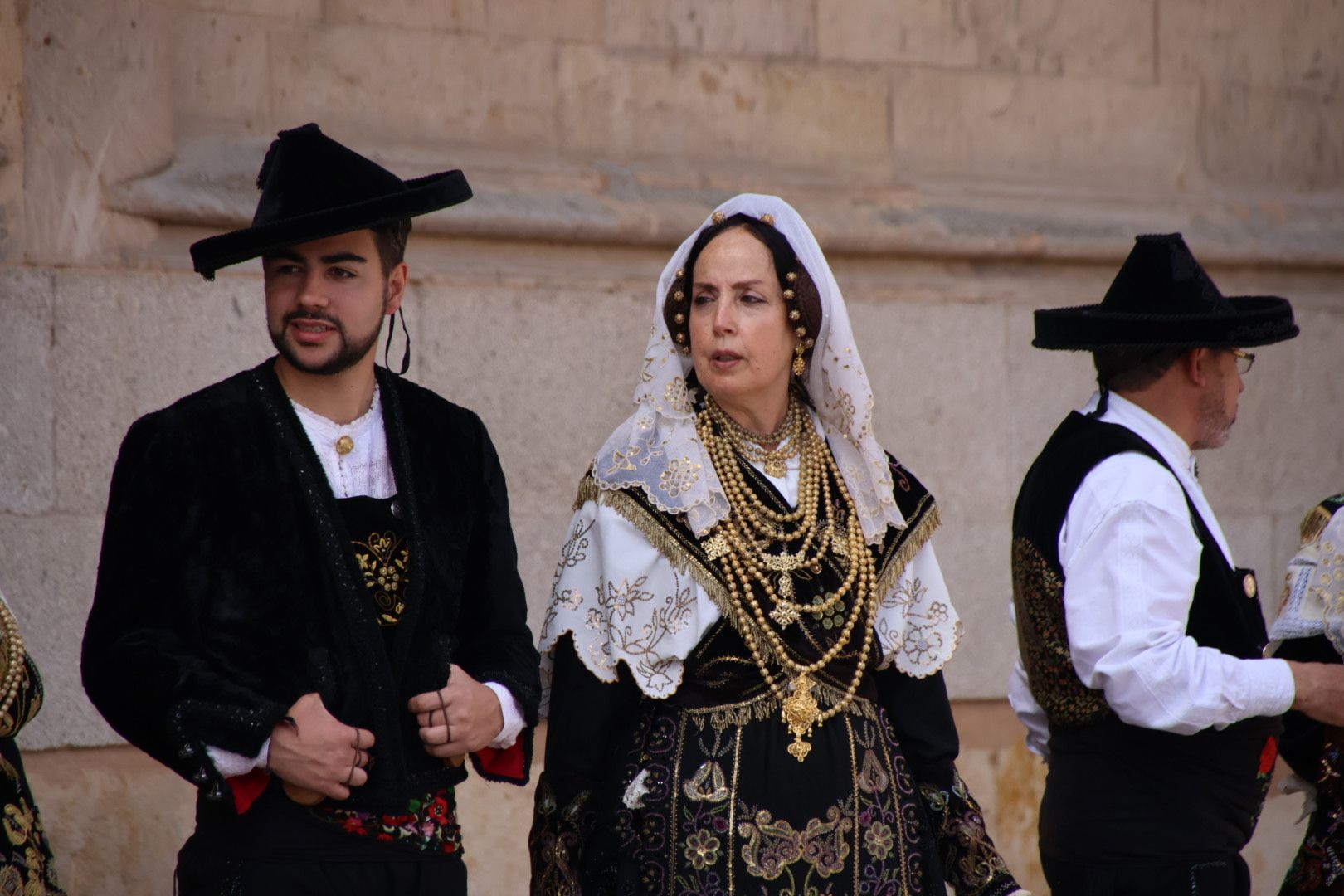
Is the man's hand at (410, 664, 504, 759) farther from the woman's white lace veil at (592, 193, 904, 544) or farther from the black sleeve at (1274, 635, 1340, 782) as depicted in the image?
the black sleeve at (1274, 635, 1340, 782)

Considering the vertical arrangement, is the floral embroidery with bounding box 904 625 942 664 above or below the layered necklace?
below

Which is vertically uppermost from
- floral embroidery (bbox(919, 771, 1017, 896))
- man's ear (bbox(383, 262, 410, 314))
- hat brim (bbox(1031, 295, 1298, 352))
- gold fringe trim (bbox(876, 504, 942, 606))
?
man's ear (bbox(383, 262, 410, 314))

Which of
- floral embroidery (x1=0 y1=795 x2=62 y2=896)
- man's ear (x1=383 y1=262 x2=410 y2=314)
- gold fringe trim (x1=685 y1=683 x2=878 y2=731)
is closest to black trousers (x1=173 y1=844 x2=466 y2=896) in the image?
floral embroidery (x1=0 y1=795 x2=62 y2=896)

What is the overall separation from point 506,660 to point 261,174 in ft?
3.35

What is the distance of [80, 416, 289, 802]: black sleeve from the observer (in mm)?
3195

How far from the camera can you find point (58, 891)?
3.46 meters

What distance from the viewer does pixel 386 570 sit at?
11.3 ft

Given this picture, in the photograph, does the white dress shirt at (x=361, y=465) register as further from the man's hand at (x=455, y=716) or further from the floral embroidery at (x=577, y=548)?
the floral embroidery at (x=577, y=548)

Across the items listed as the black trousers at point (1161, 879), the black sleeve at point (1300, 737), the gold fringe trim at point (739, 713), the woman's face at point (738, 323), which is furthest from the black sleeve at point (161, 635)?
the black sleeve at point (1300, 737)

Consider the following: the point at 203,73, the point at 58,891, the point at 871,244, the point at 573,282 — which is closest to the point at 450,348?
the point at 573,282

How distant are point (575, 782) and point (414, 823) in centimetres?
38

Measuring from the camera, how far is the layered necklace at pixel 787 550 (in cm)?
372

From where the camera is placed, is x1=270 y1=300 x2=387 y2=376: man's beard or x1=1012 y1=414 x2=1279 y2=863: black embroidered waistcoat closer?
x1=270 y1=300 x2=387 y2=376: man's beard

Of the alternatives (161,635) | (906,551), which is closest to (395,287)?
(161,635)
